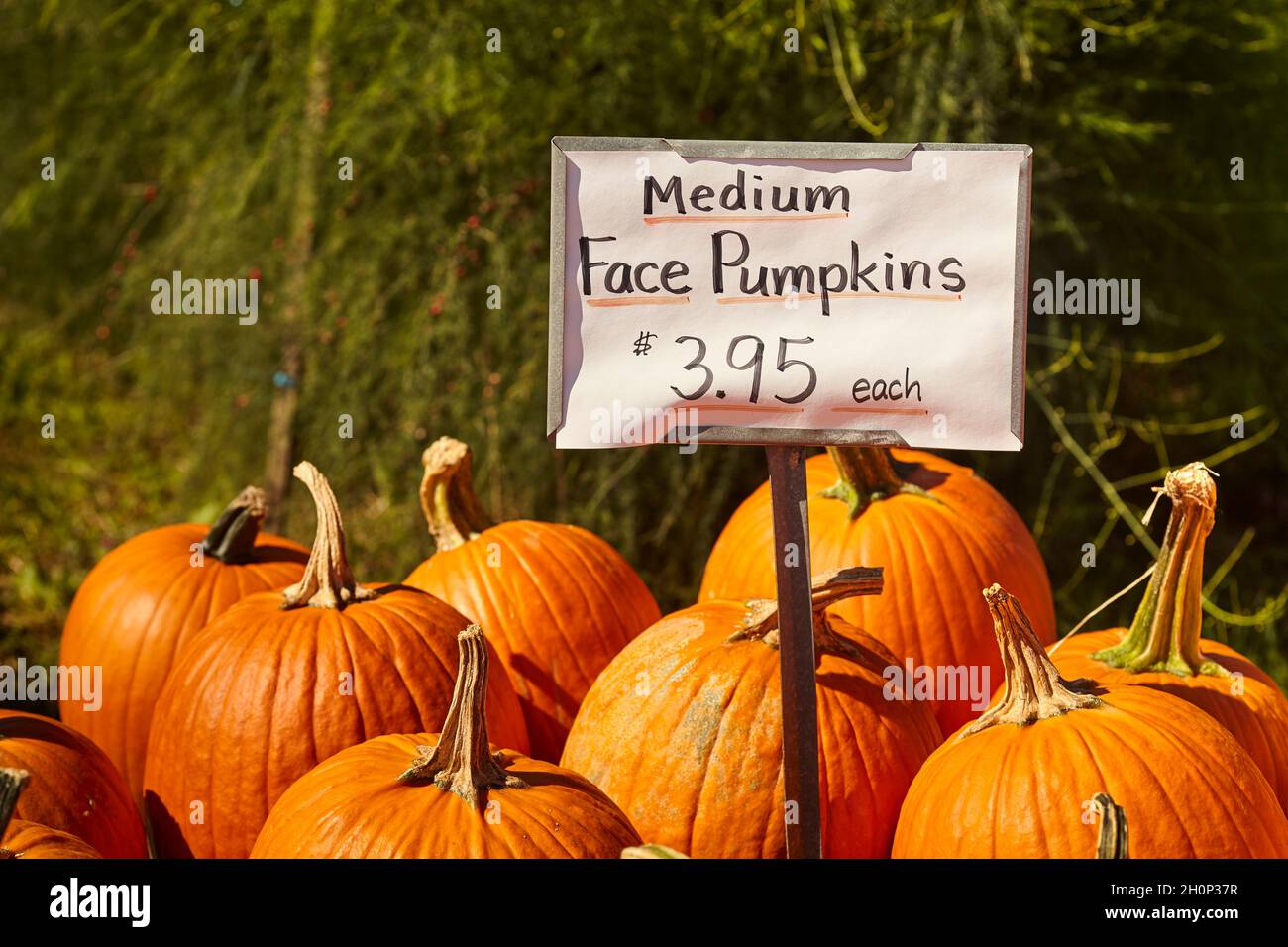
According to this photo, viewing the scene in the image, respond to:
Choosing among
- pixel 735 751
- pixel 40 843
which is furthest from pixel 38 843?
pixel 735 751

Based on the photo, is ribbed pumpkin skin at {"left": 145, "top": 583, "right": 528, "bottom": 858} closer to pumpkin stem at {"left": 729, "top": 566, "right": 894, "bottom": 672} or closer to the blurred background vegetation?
pumpkin stem at {"left": 729, "top": 566, "right": 894, "bottom": 672}

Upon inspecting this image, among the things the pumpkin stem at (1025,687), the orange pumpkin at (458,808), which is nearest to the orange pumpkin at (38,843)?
the orange pumpkin at (458,808)

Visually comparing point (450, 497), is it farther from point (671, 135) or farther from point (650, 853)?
point (671, 135)

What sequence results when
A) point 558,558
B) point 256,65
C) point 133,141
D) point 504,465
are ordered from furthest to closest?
point 133,141 → point 256,65 → point 504,465 → point 558,558

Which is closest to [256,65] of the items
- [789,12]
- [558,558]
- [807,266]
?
[789,12]

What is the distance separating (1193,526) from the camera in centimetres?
159

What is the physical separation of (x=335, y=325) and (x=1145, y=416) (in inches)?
92.4

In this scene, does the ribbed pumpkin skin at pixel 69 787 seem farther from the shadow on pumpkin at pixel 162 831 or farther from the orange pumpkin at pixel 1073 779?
the orange pumpkin at pixel 1073 779

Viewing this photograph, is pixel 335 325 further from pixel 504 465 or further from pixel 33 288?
pixel 33 288

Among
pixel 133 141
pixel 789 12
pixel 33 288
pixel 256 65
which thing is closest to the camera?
pixel 789 12

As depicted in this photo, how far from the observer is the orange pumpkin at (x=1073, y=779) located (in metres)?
1.39

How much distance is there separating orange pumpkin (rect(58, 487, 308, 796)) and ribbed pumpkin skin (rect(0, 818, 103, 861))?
0.73m

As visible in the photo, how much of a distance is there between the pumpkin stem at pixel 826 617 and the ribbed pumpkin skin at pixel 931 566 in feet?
0.75

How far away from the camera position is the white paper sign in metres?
1.39
